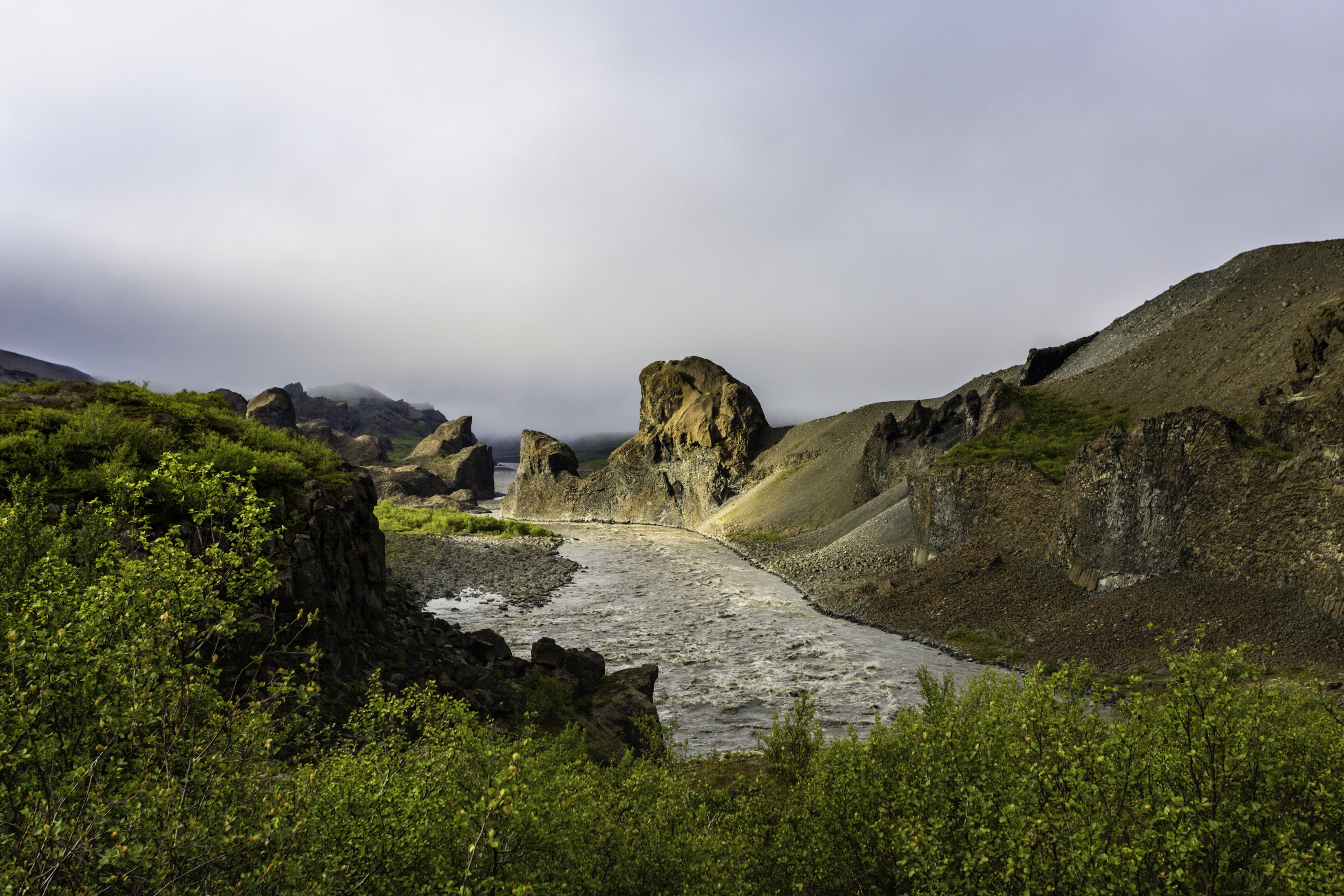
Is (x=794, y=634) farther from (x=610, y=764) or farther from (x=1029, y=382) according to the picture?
(x=1029, y=382)

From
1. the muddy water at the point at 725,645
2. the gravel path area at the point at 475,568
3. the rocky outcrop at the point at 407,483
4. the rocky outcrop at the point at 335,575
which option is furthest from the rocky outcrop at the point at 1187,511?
the rocky outcrop at the point at 407,483

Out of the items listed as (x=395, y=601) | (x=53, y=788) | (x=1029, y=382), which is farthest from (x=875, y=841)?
(x=1029, y=382)

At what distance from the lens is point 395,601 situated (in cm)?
1894

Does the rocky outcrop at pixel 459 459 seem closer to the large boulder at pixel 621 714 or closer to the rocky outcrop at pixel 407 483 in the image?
the rocky outcrop at pixel 407 483

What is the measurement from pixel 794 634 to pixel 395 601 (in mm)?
19020

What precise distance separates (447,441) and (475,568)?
130678mm

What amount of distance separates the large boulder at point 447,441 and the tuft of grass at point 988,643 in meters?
154

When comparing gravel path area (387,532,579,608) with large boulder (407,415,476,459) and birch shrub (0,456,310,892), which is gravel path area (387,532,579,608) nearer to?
birch shrub (0,456,310,892)

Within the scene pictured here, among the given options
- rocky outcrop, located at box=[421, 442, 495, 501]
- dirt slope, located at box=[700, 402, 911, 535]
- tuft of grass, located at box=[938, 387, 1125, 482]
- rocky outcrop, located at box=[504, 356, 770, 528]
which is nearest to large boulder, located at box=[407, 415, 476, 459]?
rocky outcrop, located at box=[421, 442, 495, 501]

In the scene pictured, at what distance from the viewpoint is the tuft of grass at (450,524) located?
7206cm

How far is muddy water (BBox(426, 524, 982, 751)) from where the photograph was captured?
20.3 metres

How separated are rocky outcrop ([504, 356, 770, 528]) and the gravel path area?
136 ft

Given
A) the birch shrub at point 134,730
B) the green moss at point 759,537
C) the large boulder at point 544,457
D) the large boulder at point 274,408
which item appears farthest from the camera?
the large boulder at point 274,408

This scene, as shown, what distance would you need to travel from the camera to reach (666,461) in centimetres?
11044
